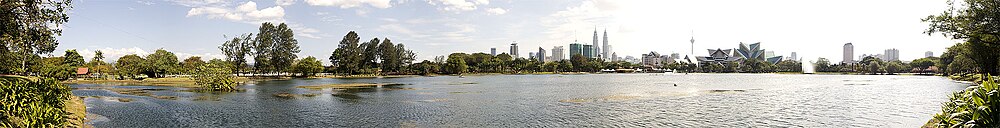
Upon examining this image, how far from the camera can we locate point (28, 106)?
13977mm

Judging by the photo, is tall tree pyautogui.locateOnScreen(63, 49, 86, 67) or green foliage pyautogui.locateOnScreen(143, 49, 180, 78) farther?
tall tree pyautogui.locateOnScreen(63, 49, 86, 67)

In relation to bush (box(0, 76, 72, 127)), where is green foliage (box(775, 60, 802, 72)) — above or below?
above

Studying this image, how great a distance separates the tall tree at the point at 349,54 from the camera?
4151 inches

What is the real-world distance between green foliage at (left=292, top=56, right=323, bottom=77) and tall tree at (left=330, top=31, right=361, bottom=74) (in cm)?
A: 489

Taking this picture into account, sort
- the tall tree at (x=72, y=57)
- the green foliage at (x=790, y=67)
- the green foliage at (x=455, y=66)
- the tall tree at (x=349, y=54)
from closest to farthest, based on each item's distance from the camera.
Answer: the tall tree at (x=72, y=57) < the tall tree at (x=349, y=54) < the green foliage at (x=455, y=66) < the green foliage at (x=790, y=67)

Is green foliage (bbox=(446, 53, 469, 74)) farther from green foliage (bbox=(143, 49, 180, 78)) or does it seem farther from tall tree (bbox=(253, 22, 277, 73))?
green foliage (bbox=(143, 49, 180, 78))

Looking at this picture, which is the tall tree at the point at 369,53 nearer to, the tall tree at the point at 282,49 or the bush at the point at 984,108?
the tall tree at the point at 282,49

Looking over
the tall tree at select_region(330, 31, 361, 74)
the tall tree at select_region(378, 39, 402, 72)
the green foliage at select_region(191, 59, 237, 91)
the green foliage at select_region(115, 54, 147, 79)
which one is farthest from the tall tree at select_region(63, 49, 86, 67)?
the green foliage at select_region(191, 59, 237, 91)

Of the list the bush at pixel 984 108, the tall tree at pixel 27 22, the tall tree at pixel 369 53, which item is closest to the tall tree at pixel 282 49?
the tall tree at pixel 369 53

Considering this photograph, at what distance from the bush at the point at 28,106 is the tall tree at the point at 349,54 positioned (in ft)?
294

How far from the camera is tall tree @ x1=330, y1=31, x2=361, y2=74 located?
4151 inches

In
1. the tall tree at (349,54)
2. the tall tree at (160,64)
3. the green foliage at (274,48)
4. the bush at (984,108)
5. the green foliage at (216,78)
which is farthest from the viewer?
the tall tree at (349,54)

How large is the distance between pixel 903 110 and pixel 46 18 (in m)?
33.3

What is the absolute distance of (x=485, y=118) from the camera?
906 inches
